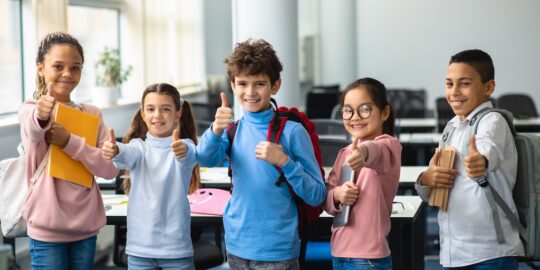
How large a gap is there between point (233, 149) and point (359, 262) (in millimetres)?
576

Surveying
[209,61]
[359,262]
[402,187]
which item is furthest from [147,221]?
[209,61]

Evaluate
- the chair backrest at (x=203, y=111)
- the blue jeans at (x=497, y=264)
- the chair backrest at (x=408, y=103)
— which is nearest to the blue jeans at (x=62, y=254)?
the blue jeans at (x=497, y=264)

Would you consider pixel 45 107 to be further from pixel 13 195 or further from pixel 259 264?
pixel 259 264

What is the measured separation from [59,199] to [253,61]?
36.4 inches

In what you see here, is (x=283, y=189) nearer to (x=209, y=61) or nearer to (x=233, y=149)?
(x=233, y=149)

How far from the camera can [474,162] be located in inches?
99.4

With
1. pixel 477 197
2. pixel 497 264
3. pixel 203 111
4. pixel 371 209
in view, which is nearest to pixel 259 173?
pixel 371 209

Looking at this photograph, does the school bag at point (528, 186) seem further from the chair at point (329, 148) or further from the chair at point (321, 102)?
the chair at point (321, 102)

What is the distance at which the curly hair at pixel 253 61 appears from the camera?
264cm

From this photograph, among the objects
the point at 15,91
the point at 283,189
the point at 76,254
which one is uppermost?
the point at 15,91

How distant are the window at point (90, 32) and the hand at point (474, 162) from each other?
4.89 meters

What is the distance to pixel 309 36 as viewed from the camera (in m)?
12.8

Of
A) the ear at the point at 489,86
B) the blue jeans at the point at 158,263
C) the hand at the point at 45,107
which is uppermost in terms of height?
the ear at the point at 489,86

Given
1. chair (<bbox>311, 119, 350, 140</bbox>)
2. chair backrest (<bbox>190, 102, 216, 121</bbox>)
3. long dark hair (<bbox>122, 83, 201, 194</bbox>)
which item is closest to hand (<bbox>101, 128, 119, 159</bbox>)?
long dark hair (<bbox>122, 83, 201, 194</bbox>)
